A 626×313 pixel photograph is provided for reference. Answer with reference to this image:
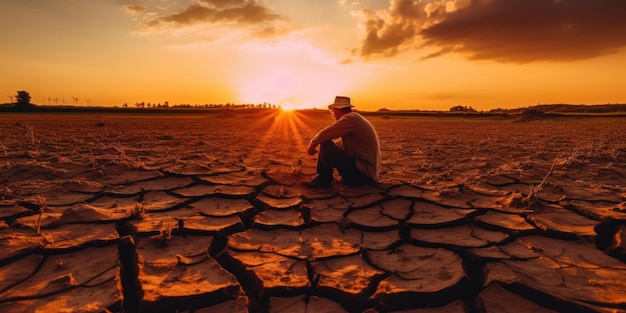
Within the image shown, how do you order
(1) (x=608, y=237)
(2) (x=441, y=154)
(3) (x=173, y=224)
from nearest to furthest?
(1) (x=608, y=237)
(3) (x=173, y=224)
(2) (x=441, y=154)

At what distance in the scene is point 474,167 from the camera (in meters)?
4.69

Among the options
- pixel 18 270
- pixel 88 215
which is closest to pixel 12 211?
pixel 88 215

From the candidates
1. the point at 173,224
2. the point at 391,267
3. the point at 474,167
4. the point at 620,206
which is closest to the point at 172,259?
the point at 173,224

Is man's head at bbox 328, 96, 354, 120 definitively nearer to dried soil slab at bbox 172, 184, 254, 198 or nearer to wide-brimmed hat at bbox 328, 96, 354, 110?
wide-brimmed hat at bbox 328, 96, 354, 110

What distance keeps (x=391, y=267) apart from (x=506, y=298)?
541mm

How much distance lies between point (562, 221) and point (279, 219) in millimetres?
2011

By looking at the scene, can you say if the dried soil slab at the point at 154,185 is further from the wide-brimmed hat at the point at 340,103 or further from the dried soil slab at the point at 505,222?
the dried soil slab at the point at 505,222

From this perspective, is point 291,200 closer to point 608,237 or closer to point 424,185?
point 424,185

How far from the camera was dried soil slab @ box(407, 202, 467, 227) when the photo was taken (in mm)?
2490

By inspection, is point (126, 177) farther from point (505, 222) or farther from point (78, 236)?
point (505, 222)

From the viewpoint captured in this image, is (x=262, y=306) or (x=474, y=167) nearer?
(x=262, y=306)

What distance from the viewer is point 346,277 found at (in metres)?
1.76

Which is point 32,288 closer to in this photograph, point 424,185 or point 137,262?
point 137,262

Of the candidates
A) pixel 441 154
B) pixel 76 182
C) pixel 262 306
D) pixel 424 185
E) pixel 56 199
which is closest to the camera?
pixel 262 306
